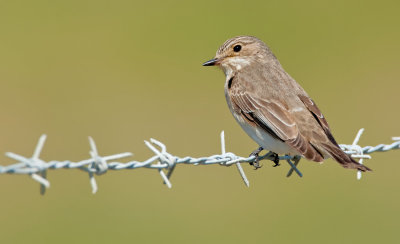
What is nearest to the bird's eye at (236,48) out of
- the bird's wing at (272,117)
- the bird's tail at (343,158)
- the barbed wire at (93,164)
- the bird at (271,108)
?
the bird at (271,108)

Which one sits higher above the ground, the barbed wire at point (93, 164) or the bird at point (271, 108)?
the bird at point (271, 108)

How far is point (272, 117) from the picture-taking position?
6.64 m

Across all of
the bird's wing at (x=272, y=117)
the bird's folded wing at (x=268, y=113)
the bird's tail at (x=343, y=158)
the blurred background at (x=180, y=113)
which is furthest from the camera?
the blurred background at (x=180, y=113)

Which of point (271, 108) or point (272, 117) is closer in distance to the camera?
point (272, 117)

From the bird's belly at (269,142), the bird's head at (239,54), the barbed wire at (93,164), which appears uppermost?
the bird's head at (239,54)

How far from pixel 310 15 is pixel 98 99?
6414mm

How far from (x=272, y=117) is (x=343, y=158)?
961mm

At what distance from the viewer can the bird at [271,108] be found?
249 inches

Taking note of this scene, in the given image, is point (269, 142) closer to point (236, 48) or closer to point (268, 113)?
point (268, 113)

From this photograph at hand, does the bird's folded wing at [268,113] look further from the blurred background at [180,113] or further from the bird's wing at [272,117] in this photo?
the blurred background at [180,113]

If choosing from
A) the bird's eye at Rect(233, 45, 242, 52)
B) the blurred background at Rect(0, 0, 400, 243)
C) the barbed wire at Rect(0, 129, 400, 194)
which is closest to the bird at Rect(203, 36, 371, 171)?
the bird's eye at Rect(233, 45, 242, 52)

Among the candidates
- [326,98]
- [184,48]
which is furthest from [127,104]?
[326,98]

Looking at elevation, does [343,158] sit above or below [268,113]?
below

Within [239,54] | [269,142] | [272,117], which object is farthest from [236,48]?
[269,142]
